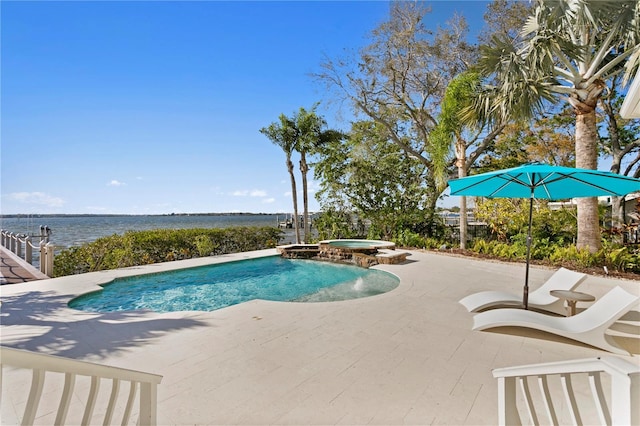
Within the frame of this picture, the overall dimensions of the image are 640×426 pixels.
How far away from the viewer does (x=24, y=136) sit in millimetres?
8633

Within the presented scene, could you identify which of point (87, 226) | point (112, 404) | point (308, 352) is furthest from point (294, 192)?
point (87, 226)

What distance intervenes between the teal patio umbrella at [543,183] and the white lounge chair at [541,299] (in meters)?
0.28

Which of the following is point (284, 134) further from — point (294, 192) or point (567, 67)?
point (567, 67)

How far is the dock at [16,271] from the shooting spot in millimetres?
8225

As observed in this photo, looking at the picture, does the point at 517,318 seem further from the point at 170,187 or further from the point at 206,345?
the point at 170,187

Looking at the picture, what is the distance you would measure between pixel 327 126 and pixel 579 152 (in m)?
9.69

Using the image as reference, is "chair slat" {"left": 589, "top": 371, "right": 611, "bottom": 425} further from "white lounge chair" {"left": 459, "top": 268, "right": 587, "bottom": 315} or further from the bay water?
the bay water

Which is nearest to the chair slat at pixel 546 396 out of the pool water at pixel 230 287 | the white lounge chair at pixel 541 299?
the white lounge chair at pixel 541 299

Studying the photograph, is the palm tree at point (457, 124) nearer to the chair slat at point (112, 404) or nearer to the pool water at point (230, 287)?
the pool water at point (230, 287)

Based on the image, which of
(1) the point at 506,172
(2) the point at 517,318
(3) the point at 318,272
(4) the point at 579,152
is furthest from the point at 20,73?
(4) the point at 579,152

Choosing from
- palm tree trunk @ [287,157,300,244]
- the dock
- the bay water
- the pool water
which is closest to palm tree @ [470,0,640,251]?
the pool water

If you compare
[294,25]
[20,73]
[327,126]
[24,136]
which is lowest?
[24,136]

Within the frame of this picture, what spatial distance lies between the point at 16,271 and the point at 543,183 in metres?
13.5

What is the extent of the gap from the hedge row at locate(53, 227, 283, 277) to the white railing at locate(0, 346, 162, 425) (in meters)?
6.77
